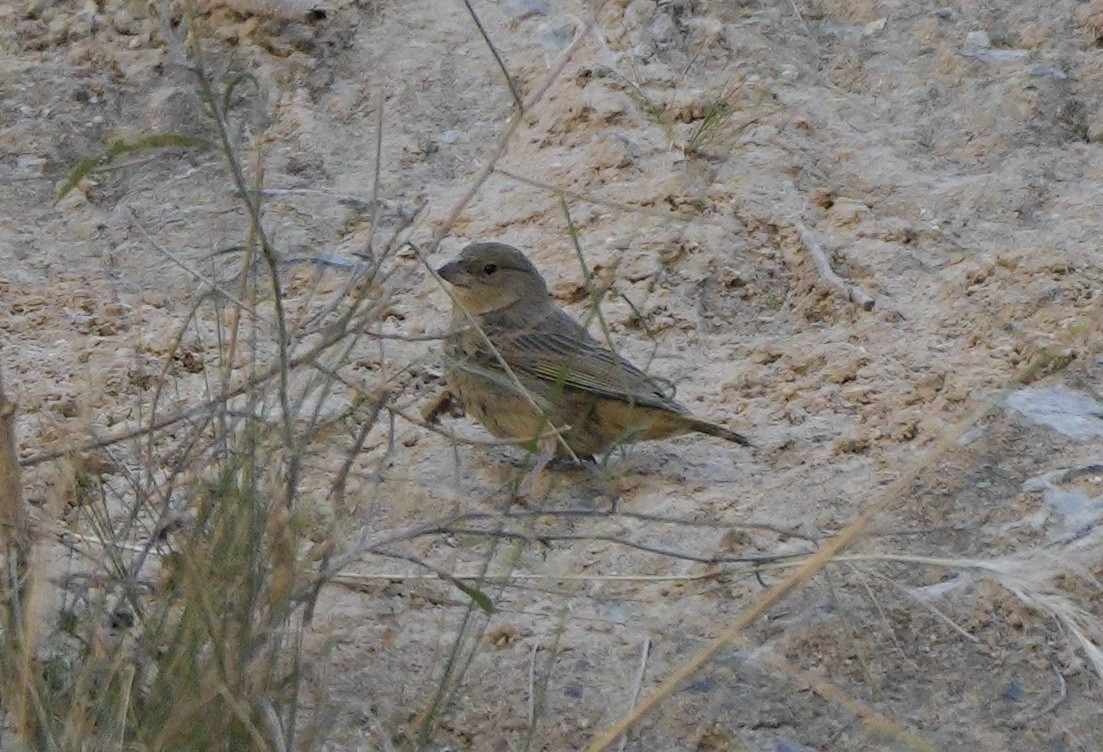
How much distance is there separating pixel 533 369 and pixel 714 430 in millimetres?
786

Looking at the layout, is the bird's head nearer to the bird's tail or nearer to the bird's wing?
the bird's wing

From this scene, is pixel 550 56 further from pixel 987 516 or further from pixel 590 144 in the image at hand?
pixel 987 516

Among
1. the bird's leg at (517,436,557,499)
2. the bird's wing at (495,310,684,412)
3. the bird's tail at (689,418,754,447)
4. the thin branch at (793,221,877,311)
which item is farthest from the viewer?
the thin branch at (793,221,877,311)

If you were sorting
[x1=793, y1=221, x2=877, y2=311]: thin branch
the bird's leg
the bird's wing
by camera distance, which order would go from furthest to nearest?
[x1=793, y1=221, x2=877, y2=311]: thin branch
the bird's wing
the bird's leg

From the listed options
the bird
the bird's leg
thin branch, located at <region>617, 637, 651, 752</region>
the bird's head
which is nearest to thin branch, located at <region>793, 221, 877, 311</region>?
the bird

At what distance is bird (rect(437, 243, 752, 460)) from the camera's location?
199 inches

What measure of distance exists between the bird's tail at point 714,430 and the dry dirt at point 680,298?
86 mm

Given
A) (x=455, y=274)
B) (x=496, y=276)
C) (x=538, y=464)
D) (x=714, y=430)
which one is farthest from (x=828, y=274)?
(x=538, y=464)

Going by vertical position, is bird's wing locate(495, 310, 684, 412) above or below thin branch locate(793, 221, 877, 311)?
below

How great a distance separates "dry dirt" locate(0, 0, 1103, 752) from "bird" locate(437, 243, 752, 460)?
0.14 meters

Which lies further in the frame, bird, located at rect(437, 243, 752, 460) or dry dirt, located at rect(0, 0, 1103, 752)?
bird, located at rect(437, 243, 752, 460)

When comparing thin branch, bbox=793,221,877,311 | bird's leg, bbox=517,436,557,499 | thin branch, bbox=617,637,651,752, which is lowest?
bird's leg, bbox=517,436,557,499

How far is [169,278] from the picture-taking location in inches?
230

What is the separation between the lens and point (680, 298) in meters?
5.71
